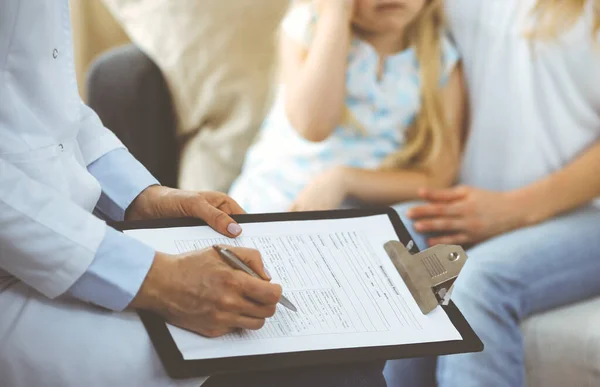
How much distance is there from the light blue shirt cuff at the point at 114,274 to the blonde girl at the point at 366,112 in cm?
56

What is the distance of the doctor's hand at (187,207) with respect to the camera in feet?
2.65

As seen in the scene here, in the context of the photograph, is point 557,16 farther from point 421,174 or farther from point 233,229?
point 233,229

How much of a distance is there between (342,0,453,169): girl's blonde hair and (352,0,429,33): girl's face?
0.13 feet

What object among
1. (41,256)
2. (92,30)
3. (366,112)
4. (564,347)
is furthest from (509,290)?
(92,30)

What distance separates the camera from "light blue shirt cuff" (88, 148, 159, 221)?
0.86m

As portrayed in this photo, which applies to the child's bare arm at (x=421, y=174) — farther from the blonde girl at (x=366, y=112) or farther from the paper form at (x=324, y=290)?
the paper form at (x=324, y=290)

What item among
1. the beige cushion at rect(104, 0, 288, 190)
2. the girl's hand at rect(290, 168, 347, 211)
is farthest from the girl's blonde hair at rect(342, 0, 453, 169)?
the beige cushion at rect(104, 0, 288, 190)

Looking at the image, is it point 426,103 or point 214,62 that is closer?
point 426,103

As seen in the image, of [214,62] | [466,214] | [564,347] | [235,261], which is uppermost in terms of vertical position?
[235,261]

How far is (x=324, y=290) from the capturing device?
0.78 meters

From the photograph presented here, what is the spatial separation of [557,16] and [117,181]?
0.81m

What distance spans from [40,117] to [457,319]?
18.3 inches

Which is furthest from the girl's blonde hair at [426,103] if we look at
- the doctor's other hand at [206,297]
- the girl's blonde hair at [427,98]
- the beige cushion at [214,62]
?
the doctor's other hand at [206,297]

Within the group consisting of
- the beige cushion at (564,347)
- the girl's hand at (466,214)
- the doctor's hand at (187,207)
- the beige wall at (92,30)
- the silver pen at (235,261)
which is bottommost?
the beige cushion at (564,347)
